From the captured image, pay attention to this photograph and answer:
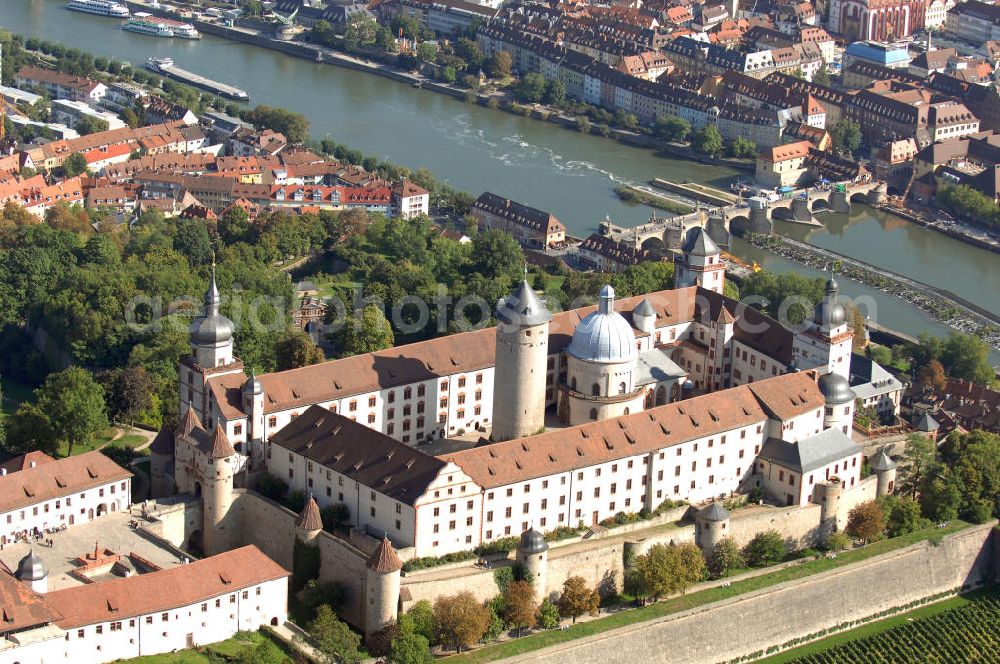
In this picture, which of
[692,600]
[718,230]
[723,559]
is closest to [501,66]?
[718,230]

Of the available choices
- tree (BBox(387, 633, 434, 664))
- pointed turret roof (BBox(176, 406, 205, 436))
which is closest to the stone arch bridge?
pointed turret roof (BBox(176, 406, 205, 436))

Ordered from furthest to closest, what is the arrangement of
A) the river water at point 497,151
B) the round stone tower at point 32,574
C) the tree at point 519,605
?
the river water at point 497,151 → the tree at point 519,605 → the round stone tower at point 32,574

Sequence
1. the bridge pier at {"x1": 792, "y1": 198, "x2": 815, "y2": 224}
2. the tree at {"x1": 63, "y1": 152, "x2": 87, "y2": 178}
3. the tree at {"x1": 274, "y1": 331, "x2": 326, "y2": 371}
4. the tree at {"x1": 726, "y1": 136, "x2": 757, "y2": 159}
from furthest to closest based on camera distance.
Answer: the tree at {"x1": 726, "y1": 136, "x2": 757, "y2": 159}, the bridge pier at {"x1": 792, "y1": 198, "x2": 815, "y2": 224}, the tree at {"x1": 63, "y1": 152, "x2": 87, "y2": 178}, the tree at {"x1": 274, "y1": 331, "x2": 326, "y2": 371}

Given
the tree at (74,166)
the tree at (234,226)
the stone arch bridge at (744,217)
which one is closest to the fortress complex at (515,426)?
the tree at (234,226)

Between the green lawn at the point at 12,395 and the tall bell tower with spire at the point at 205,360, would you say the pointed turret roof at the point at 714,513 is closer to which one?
the tall bell tower with spire at the point at 205,360

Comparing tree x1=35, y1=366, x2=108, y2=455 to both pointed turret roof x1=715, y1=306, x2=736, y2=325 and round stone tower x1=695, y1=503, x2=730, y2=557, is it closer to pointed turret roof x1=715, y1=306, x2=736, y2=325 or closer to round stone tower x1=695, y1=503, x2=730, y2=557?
round stone tower x1=695, y1=503, x2=730, y2=557

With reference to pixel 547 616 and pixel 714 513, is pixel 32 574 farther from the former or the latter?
pixel 714 513

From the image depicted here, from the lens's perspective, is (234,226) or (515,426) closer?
(515,426)
